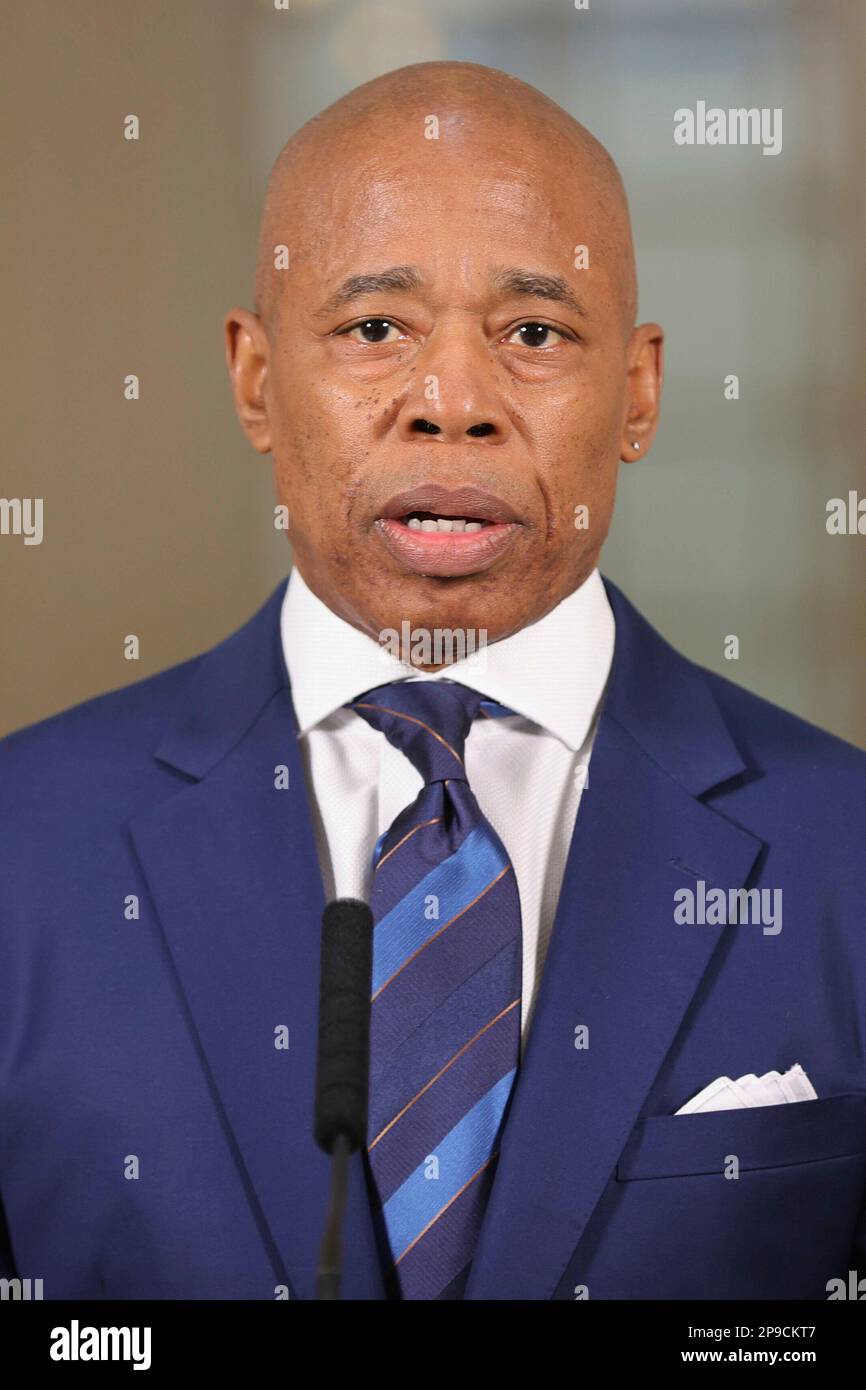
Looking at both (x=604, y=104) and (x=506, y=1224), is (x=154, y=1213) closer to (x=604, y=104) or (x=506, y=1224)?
(x=506, y=1224)

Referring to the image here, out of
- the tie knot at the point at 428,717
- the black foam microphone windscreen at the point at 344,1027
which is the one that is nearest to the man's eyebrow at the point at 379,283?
the tie knot at the point at 428,717

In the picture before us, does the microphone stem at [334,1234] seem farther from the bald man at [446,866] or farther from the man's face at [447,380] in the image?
the man's face at [447,380]

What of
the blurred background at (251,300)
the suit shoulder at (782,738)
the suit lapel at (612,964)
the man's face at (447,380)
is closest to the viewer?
the suit lapel at (612,964)

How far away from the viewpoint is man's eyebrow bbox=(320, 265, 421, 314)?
51.0 inches

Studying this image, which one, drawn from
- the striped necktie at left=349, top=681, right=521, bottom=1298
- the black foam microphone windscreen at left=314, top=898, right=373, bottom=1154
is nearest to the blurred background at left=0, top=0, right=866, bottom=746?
the striped necktie at left=349, top=681, right=521, bottom=1298

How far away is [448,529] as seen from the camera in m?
1.32

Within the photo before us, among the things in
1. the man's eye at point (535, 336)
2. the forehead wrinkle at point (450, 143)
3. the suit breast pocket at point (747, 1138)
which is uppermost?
the forehead wrinkle at point (450, 143)

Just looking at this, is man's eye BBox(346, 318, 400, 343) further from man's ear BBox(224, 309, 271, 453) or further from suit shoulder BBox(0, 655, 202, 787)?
suit shoulder BBox(0, 655, 202, 787)

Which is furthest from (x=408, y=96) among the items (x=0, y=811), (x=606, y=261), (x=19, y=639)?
(x=19, y=639)

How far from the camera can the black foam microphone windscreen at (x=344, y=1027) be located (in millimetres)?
843

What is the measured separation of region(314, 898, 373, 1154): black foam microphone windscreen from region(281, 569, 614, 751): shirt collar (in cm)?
48

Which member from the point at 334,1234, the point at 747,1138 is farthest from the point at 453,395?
the point at 334,1234

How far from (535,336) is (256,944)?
45 centimetres

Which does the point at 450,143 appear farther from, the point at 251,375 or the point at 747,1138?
the point at 747,1138
